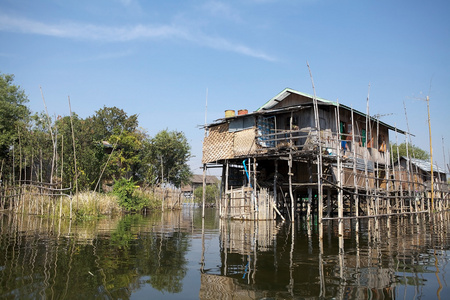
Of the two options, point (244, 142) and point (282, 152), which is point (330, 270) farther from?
point (244, 142)

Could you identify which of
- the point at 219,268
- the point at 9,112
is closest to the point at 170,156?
the point at 9,112

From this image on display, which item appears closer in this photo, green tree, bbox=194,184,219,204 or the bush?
the bush

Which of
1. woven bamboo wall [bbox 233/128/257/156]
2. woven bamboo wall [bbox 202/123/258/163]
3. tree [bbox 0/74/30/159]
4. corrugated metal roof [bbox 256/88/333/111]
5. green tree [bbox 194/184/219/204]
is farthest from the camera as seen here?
green tree [bbox 194/184/219/204]

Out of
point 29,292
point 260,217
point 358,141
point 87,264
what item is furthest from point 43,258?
point 358,141

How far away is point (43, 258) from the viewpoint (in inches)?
331

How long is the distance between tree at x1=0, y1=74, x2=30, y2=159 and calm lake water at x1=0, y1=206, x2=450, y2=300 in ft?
54.8

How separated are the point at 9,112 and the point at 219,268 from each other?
1007 inches

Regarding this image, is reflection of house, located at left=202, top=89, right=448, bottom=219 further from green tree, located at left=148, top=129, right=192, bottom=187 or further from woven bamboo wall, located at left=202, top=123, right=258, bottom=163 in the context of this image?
green tree, located at left=148, top=129, right=192, bottom=187

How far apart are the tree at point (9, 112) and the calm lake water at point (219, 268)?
16690 millimetres

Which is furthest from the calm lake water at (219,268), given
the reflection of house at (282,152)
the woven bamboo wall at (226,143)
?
the woven bamboo wall at (226,143)

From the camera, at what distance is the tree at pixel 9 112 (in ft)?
86.5

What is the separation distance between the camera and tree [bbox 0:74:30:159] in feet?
86.5

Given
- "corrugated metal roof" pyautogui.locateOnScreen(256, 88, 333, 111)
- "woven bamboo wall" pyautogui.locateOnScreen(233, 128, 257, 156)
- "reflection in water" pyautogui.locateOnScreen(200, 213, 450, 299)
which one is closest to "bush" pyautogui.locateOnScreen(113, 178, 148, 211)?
"woven bamboo wall" pyautogui.locateOnScreen(233, 128, 257, 156)

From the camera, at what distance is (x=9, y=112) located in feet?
90.0
